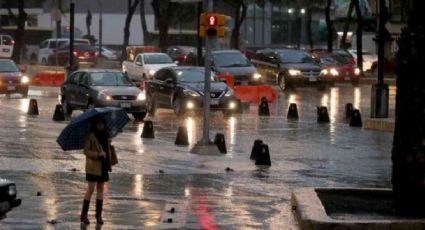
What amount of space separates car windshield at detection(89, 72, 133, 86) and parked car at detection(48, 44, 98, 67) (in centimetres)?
3052

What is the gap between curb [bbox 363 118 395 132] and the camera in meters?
30.0

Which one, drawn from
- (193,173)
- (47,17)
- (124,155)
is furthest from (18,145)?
(47,17)

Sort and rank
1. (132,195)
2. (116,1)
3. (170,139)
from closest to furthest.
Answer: (132,195)
(170,139)
(116,1)

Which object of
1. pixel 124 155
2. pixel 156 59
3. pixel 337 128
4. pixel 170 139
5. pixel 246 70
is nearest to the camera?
pixel 124 155

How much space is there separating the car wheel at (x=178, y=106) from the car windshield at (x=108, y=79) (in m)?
1.60

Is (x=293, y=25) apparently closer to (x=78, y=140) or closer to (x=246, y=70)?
(x=246, y=70)

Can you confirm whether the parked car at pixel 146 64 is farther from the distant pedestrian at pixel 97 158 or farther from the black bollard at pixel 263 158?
the distant pedestrian at pixel 97 158

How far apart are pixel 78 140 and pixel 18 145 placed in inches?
395

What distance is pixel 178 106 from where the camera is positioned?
1382 inches

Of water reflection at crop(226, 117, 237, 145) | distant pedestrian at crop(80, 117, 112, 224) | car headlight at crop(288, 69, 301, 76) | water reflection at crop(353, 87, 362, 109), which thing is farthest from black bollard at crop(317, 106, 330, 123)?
distant pedestrian at crop(80, 117, 112, 224)

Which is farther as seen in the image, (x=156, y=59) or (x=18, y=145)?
(x=156, y=59)

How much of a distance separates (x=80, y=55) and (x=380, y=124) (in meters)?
37.7

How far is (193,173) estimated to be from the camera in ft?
68.3

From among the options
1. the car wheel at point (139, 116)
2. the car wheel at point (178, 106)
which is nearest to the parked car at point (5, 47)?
the car wheel at point (178, 106)
